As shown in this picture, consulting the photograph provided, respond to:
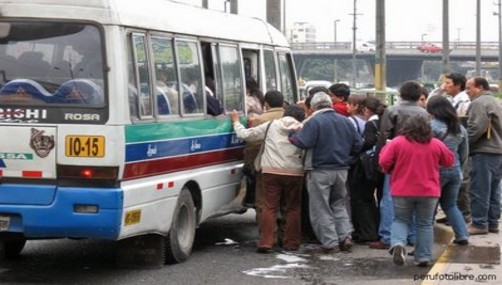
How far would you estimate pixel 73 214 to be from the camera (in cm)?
712

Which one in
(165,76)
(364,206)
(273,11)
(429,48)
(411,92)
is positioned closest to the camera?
(165,76)

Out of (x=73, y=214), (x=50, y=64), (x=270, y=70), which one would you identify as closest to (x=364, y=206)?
(x=270, y=70)

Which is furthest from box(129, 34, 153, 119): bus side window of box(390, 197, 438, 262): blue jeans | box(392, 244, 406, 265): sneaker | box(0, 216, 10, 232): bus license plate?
box(392, 244, 406, 265): sneaker

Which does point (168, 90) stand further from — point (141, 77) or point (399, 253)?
Answer: point (399, 253)

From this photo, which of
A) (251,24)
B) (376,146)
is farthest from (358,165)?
(251,24)

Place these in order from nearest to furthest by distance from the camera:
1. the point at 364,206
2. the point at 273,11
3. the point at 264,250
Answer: the point at 264,250, the point at 364,206, the point at 273,11

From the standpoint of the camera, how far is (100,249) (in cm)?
971

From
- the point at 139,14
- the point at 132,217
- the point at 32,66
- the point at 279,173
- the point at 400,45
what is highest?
the point at 400,45

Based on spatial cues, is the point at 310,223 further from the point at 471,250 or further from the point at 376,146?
the point at 471,250

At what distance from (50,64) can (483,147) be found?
201 inches

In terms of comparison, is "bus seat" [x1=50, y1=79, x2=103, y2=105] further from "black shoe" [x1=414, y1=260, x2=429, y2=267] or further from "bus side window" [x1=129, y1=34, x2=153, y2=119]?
"black shoe" [x1=414, y1=260, x2=429, y2=267]

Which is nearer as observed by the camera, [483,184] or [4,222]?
[4,222]

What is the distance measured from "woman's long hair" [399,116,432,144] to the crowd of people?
0.62 ft

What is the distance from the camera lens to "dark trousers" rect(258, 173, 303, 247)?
934cm
